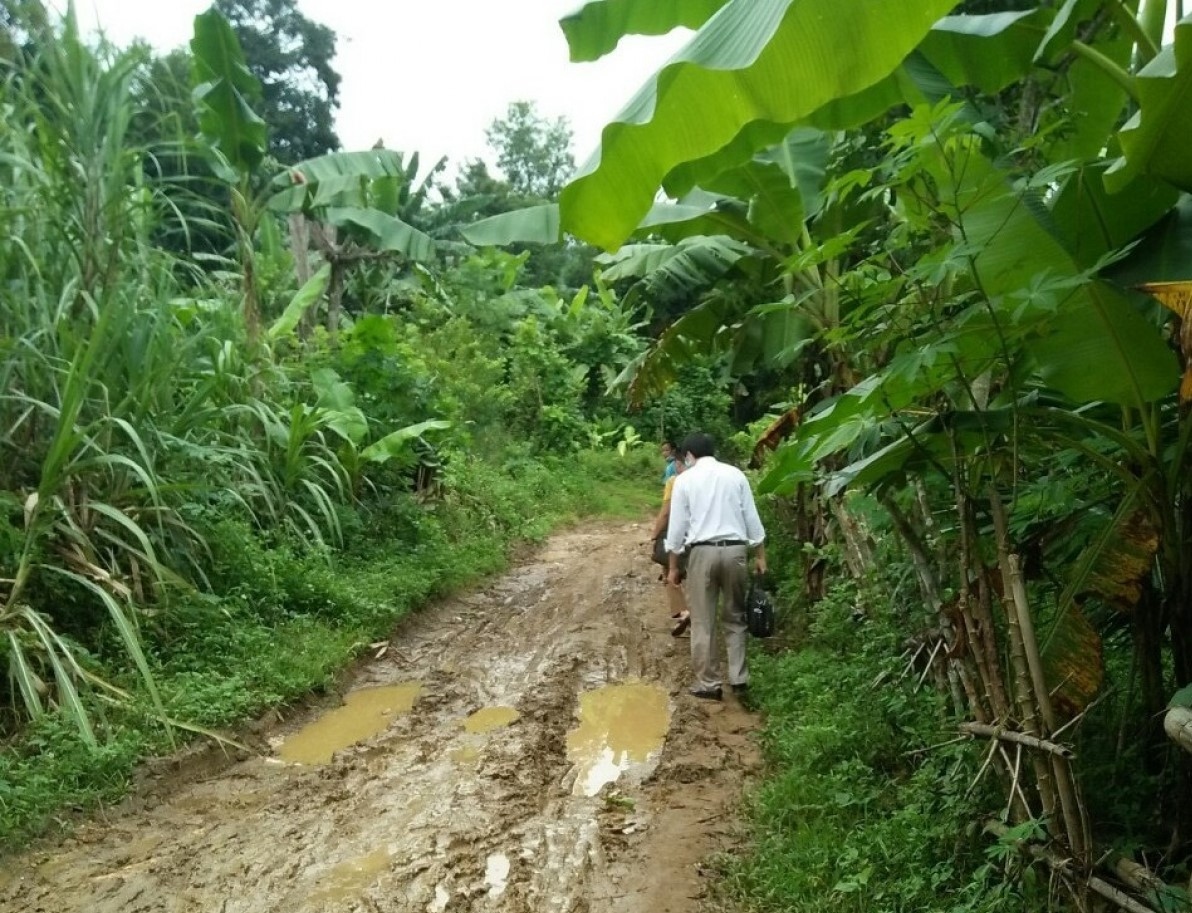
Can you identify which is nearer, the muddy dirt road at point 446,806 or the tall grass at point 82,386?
the muddy dirt road at point 446,806

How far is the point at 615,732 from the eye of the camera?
5.37 metres

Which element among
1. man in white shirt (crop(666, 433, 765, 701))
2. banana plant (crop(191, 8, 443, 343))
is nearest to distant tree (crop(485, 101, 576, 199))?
banana plant (crop(191, 8, 443, 343))

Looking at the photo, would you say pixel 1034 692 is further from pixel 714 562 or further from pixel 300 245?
pixel 300 245

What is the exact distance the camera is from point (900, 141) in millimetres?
2465

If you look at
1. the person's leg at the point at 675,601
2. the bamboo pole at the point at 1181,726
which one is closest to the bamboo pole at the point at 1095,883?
the bamboo pole at the point at 1181,726

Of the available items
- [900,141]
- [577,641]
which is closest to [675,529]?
[577,641]

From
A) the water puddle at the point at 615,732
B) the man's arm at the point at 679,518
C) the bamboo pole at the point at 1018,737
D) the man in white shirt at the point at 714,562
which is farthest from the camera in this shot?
the man's arm at the point at 679,518

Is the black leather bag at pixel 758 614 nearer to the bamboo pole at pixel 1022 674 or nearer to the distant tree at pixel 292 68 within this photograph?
the bamboo pole at pixel 1022 674

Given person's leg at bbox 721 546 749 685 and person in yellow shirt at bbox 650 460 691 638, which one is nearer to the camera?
person's leg at bbox 721 546 749 685

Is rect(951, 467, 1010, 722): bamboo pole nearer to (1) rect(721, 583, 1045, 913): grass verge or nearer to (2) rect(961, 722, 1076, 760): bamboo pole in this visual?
(2) rect(961, 722, 1076, 760): bamboo pole

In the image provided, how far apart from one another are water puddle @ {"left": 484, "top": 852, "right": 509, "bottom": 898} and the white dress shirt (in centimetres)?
258

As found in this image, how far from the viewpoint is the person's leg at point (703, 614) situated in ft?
19.1

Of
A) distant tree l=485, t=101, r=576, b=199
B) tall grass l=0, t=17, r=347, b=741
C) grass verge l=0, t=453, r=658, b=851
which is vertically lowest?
grass verge l=0, t=453, r=658, b=851

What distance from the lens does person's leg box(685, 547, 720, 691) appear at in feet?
19.1
